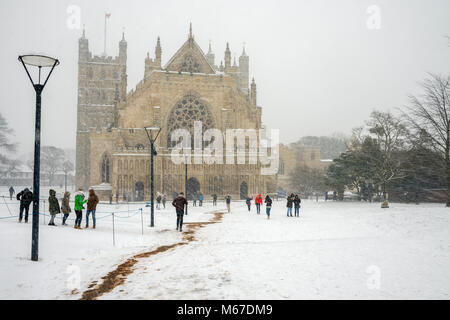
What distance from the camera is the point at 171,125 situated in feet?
128

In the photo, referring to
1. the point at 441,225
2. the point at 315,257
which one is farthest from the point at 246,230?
the point at 441,225

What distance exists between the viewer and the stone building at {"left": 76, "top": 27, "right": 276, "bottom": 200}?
3600 cm

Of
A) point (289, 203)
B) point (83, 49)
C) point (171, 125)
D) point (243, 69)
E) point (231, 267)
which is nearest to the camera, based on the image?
point (231, 267)

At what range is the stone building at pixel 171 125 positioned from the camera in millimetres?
36000

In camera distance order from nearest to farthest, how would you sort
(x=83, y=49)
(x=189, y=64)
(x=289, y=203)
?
1. (x=289, y=203)
2. (x=189, y=64)
3. (x=83, y=49)

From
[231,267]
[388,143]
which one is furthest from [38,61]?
[388,143]

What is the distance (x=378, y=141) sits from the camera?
2664 cm

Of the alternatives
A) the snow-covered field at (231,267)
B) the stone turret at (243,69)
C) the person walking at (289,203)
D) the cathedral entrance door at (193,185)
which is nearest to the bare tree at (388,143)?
the person walking at (289,203)

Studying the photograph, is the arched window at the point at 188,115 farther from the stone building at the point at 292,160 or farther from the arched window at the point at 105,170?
the stone building at the point at 292,160

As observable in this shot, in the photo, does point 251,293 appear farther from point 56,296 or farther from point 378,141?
point 378,141

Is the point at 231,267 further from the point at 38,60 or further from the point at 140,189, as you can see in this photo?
the point at 140,189

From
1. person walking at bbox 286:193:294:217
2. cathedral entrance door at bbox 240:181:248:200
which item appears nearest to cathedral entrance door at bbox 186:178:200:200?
Result: cathedral entrance door at bbox 240:181:248:200

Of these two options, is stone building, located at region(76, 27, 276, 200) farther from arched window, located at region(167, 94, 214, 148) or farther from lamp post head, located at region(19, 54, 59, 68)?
lamp post head, located at region(19, 54, 59, 68)

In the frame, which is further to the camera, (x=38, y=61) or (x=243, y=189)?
(x=243, y=189)
